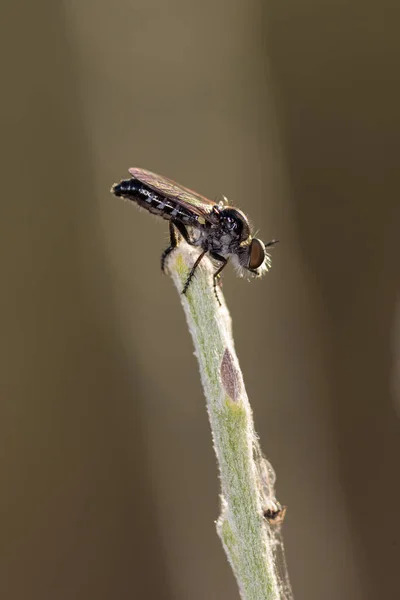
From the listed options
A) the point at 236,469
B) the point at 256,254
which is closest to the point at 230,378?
the point at 236,469

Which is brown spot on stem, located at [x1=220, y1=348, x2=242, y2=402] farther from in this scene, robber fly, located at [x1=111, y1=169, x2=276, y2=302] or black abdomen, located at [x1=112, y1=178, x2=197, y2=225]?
black abdomen, located at [x1=112, y1=178, x2=197, y2=225]

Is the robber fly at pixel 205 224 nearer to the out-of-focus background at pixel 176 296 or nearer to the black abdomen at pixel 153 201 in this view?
Answer: the black abdomen at pixel 153 201

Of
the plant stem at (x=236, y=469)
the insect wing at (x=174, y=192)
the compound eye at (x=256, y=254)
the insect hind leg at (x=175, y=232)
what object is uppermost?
the insect wing at (x=174, y=192)

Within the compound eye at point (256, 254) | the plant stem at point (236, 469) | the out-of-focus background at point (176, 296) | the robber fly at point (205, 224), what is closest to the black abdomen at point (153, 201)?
the robber fly at point (205, 224)

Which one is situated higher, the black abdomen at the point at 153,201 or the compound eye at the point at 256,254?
the black abdomen at the point at 153,201

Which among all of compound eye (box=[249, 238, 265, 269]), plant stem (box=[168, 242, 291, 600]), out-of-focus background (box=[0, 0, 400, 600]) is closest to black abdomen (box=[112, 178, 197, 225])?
compound eye (box=[249, 238, 265, 269])

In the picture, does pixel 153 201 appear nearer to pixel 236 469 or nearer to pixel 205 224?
pixel 205 224
